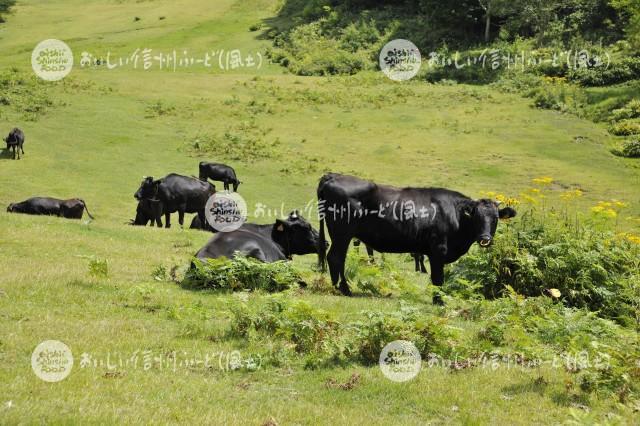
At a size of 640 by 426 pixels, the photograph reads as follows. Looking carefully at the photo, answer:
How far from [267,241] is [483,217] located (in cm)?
469

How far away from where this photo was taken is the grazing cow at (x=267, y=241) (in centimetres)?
1498

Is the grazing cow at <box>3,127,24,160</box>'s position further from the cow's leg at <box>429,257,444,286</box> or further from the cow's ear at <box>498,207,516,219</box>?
the cow's ear at <box>498,207,516,219</box>

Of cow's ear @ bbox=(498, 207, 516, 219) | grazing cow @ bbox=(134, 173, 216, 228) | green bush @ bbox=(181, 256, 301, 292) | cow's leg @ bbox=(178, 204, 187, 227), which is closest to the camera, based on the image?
green bush @ bbox=(181, 256, 301, 292)

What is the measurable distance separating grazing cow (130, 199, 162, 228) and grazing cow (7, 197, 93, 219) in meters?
1.87

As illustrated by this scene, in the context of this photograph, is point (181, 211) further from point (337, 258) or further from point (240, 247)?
point (337, 258)

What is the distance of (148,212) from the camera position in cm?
2652

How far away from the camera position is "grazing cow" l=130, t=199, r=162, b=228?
26453 millimetres

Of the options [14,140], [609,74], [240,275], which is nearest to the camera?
[240,275]

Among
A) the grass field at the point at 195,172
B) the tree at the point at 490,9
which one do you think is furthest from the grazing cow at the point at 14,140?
the tree at the point at 490,9

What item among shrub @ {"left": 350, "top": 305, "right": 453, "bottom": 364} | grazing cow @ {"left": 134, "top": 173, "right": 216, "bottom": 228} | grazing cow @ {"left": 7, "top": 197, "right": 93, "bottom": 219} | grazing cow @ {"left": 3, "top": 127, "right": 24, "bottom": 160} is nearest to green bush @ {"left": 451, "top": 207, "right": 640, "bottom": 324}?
shrub @ {"left": 350, "top": 305, "right": 453, "bottom": 364}

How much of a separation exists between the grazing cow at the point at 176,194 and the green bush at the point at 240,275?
13.5 metres

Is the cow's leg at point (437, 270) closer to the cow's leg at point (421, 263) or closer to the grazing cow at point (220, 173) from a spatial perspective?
the cow's leg at point (421, 263)

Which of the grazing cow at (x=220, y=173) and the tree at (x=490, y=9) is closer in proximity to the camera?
the grazing cow at (x=220, y=173)

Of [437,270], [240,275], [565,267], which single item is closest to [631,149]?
[437,270]
